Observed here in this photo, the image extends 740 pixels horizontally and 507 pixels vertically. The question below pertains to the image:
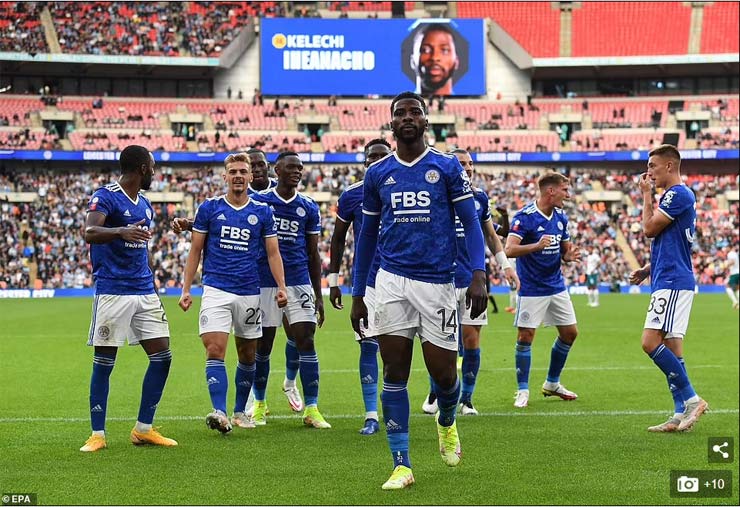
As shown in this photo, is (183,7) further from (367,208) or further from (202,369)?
(367,208)

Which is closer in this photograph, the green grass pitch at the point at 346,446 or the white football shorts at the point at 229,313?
the green grass pitch at the point at 346,446

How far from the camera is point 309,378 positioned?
29.1 feet

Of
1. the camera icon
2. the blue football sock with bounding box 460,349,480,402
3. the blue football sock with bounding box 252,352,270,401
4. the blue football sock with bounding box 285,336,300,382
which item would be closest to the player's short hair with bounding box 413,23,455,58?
the blue football sock with bounding box 285,336,300,382

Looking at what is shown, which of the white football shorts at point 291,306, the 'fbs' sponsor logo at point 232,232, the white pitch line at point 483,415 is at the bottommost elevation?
the white pitch line at point 483,415

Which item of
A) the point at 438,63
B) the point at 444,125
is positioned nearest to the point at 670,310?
the point at 444,125

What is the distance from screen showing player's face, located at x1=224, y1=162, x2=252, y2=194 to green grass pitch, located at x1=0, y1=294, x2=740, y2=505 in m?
1.97

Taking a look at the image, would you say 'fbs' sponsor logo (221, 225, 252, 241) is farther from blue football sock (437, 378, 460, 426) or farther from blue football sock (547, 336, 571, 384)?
blue football sock (547, 336, 571, 384)

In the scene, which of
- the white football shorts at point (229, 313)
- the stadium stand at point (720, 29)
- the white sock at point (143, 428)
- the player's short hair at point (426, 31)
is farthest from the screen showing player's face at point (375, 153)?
the stadium stand at point (720, 29)

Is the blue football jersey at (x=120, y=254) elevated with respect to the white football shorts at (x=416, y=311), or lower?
elevated

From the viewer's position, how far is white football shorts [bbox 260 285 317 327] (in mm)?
8898

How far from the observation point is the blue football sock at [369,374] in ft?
27.9

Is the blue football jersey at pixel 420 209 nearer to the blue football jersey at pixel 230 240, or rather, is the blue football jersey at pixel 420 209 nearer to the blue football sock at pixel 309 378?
the blue football jersey at pixel 230 240

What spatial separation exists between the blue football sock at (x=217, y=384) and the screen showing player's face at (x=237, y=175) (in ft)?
4.77

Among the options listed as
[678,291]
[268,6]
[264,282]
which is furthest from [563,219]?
[268,6]
